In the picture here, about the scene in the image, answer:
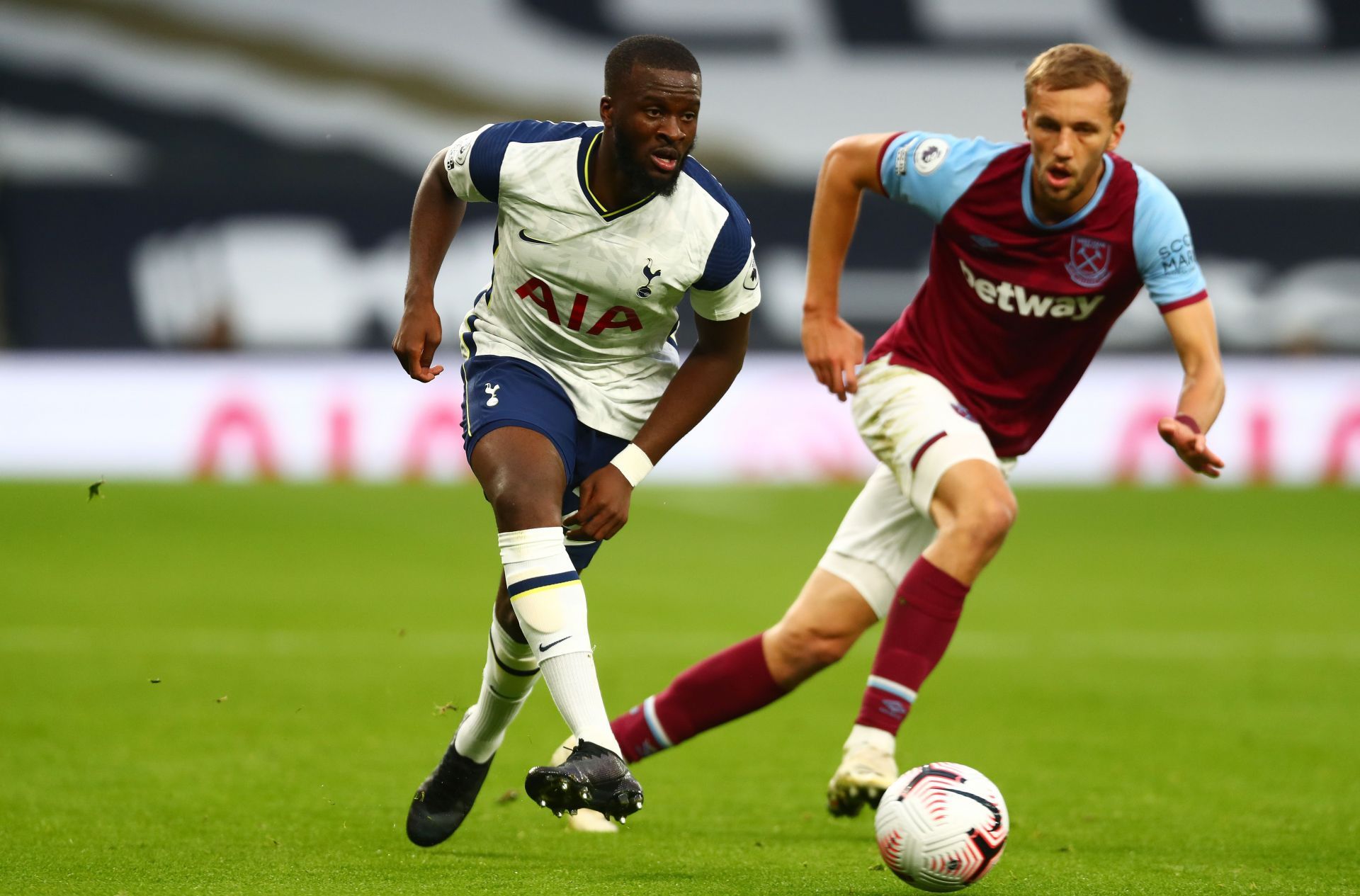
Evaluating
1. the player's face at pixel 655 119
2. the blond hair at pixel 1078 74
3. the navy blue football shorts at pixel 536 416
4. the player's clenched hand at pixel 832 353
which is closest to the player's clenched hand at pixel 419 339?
the navy blue football shorts at pixel 536 416

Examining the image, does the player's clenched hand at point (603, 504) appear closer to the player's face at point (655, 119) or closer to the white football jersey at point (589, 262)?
the white football jersey at point (589, 262)

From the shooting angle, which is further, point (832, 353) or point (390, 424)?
point (390, 424)

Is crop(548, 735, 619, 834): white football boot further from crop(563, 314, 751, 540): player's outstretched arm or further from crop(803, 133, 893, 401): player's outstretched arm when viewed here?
crop(803, 133, 893, 401): player's outstretched arm

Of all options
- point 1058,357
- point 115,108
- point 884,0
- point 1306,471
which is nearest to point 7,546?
point 1058,357

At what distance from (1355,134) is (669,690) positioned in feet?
76.4

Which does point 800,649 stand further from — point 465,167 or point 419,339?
point 465,167

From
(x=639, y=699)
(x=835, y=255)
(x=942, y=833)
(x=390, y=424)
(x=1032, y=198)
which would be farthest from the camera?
(x=390, y=424)

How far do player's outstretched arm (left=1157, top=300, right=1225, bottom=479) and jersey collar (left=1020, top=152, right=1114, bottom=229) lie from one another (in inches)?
14.4

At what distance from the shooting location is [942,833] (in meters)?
3.96

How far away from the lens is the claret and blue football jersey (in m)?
4.87

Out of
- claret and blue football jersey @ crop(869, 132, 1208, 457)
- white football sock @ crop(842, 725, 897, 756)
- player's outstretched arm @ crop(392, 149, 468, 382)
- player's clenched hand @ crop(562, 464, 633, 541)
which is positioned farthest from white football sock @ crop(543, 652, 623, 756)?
claret and blue football jersey @ crop(869, 132, 1208, 457)

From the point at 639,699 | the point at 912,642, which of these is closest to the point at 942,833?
the point at 912,642

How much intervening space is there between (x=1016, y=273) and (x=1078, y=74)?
62cm

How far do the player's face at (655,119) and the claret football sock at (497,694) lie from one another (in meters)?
1.24
